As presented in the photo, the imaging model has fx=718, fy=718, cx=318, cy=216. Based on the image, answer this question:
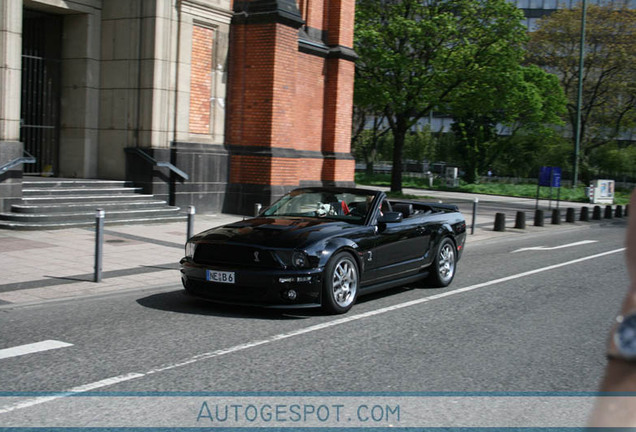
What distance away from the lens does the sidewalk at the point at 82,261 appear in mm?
8844

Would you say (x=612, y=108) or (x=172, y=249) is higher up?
(x=612, y=108)

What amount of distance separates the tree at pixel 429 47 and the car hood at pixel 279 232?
2121 cm

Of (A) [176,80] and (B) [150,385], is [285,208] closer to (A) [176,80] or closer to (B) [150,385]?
(B) [150,385]

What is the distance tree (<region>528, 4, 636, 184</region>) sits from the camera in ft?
156

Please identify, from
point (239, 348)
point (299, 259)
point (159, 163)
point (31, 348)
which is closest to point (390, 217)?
point (299, 259)

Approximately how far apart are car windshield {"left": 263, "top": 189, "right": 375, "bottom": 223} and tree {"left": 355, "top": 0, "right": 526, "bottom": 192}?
2024 centimetres

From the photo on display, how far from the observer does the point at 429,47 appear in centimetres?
2922

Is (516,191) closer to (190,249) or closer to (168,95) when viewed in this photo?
(168,95)

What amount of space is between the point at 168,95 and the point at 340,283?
11349 millimetres

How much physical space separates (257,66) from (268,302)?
41.6ft

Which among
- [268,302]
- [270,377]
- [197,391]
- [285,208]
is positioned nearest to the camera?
[197,391]

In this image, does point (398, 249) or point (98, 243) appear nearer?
→ point (398, 249)

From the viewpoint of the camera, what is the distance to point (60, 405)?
15.0 feet

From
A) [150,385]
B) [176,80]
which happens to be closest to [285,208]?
[150,385]
